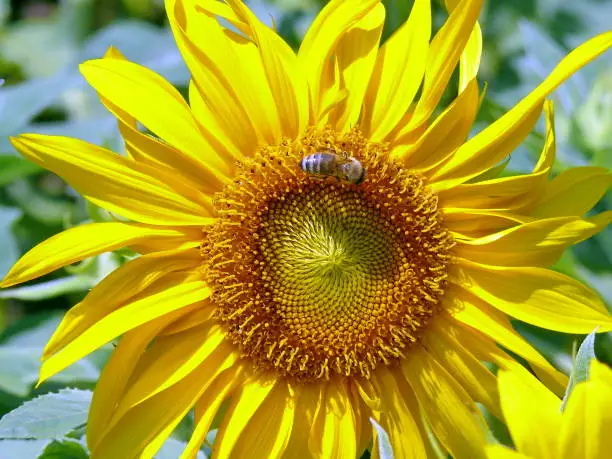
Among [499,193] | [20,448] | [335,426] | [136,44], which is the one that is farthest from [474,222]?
[136,44]

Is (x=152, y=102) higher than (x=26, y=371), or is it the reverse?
(x=152, y=102)

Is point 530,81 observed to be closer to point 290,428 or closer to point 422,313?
point 422,313

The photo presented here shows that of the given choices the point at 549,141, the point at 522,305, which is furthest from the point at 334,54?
the point at 522,305

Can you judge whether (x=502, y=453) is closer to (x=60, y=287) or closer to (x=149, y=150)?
(x=149, y=150)

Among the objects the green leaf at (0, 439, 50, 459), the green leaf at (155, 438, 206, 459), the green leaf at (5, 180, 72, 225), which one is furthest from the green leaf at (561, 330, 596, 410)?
the green leaf at (5, 180, 72, 225)

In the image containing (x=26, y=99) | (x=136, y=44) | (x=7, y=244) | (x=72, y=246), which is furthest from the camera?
(x=136, y=44)

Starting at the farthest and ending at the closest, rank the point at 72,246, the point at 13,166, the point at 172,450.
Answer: the point at 13,166 < the point at 172,450 < the point at 72,246

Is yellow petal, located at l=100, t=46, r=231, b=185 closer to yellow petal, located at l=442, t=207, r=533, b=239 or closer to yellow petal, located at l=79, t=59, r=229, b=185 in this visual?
yellow petal, located at l=79, t=59, r=229, b=185
